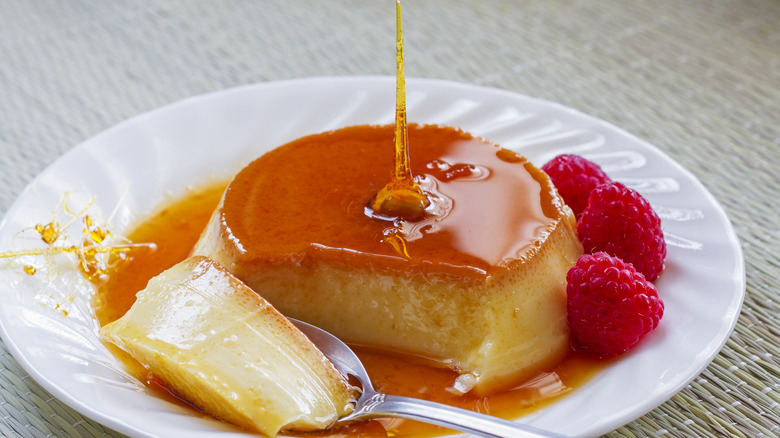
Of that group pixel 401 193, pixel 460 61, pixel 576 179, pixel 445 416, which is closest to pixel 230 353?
pixel 445 416

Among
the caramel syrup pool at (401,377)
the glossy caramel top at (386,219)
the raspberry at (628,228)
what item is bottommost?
the caramel syrup pool at (401,377)

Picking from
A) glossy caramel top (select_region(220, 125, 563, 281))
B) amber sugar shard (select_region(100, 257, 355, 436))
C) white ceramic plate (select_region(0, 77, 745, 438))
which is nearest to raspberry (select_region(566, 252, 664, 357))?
white ceramic plate (select_region(0, 77, 745, 438))

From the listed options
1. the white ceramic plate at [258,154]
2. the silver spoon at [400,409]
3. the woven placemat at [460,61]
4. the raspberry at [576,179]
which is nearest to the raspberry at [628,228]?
the white ceramic plate at [258,154]

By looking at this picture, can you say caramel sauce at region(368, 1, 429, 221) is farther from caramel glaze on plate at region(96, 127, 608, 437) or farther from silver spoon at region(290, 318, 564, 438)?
silver spoon at region(290, 318, 564, 438)

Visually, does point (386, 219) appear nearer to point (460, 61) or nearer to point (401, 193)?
point (401, 193)

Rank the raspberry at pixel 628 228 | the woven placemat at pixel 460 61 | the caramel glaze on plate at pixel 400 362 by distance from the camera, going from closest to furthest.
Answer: the caramel glaze on plate at pixel 400 362 < the raspberry at pixel 628 228 < the woven placemat at pixel 460 61

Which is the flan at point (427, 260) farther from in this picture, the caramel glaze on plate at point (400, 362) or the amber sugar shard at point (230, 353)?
the amber sugar shard at point (230, 353)
